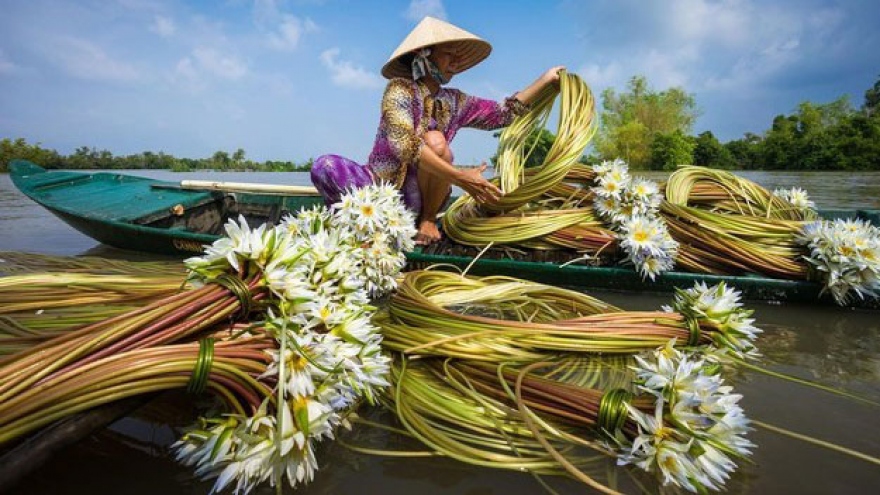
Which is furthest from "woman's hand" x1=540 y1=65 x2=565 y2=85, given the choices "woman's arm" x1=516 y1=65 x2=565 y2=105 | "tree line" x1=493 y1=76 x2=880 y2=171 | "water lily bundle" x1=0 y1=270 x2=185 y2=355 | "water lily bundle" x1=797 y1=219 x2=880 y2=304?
"tree line" x1=493 y1=76 x2=880 y2=171

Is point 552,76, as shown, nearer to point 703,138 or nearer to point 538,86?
point 538,86

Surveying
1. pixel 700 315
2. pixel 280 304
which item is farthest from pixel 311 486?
pixel 700 315

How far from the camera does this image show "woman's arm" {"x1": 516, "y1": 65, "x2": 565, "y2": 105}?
343 cm

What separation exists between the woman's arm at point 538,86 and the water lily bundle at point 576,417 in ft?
7.96

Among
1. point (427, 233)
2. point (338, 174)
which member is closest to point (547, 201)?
point (427, 233)

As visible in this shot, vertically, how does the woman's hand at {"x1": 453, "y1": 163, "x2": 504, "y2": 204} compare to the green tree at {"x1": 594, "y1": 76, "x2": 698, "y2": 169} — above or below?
below

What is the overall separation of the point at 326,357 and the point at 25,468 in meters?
0.60

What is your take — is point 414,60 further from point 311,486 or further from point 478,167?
point 311,486

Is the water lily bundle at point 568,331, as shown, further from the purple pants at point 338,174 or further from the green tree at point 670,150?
the green tree at point 670,150

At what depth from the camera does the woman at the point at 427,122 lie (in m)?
3.08

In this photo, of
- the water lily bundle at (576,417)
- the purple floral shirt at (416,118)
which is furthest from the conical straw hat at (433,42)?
the water lily bundle at (576,417)

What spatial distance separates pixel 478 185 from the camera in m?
3.09

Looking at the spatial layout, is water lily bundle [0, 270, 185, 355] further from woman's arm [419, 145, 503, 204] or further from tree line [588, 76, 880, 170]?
tree line [588, 76, 880, 170]

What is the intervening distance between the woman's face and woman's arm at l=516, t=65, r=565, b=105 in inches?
23.7
